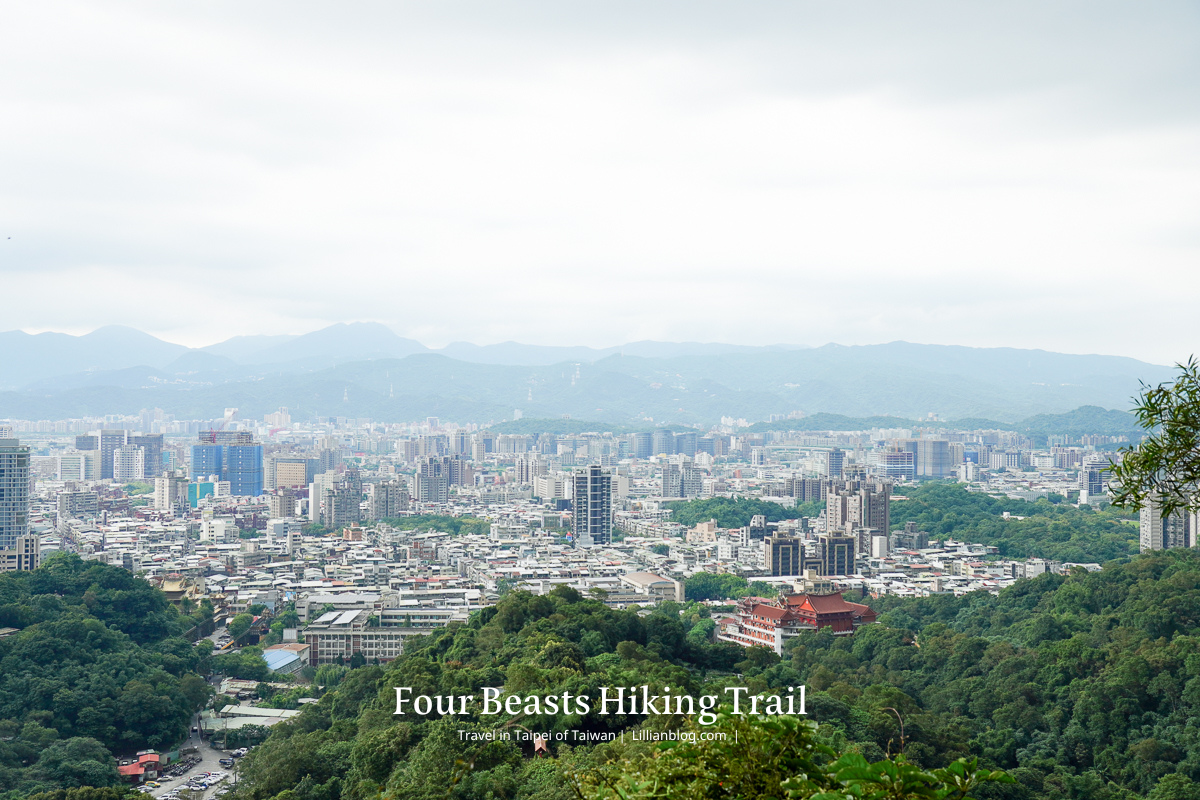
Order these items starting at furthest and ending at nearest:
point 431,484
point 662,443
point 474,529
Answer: point 662,443, point 431,484, point 474,529

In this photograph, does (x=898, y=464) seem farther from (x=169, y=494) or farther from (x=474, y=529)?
(x=169, y=494)

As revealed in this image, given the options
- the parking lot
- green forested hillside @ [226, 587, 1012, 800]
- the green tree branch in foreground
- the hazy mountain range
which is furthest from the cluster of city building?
the hazy mountain range

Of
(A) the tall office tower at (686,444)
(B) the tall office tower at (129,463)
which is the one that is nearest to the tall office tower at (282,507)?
(B) the tall office tower at (129,463)

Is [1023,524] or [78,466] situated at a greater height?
[78,466]

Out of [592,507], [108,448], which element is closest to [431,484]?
[592,507]

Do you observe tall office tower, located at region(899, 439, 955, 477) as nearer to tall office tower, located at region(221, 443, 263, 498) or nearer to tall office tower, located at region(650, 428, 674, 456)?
tall office tower, located at region(650, 428, 674, 456)

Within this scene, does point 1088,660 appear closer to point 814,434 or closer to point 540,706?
point 540,706
